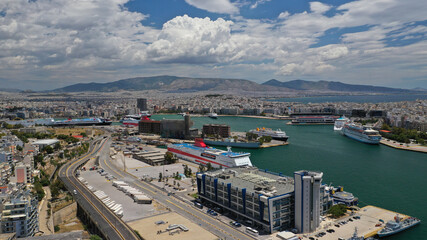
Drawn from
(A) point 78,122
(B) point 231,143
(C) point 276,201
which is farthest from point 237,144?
(A) point 78,122

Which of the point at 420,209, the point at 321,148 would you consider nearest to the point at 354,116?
the point at 321,148

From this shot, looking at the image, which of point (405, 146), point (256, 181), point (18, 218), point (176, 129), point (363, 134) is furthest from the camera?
point (176, 129)

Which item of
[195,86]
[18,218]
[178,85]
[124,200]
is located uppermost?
[178,85]

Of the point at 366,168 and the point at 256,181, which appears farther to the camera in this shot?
the point at 366,168

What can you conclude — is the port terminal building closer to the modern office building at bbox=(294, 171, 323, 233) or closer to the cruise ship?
the modern office building at bbox=(294, 171, 323, 233)

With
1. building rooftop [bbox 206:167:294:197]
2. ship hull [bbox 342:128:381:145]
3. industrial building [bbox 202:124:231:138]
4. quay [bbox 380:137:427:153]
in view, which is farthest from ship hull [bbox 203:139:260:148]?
building rooftop [bbox 206:167:294:197]

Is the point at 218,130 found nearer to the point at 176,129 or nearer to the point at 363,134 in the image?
the point at 176,129

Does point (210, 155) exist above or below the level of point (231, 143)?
above
